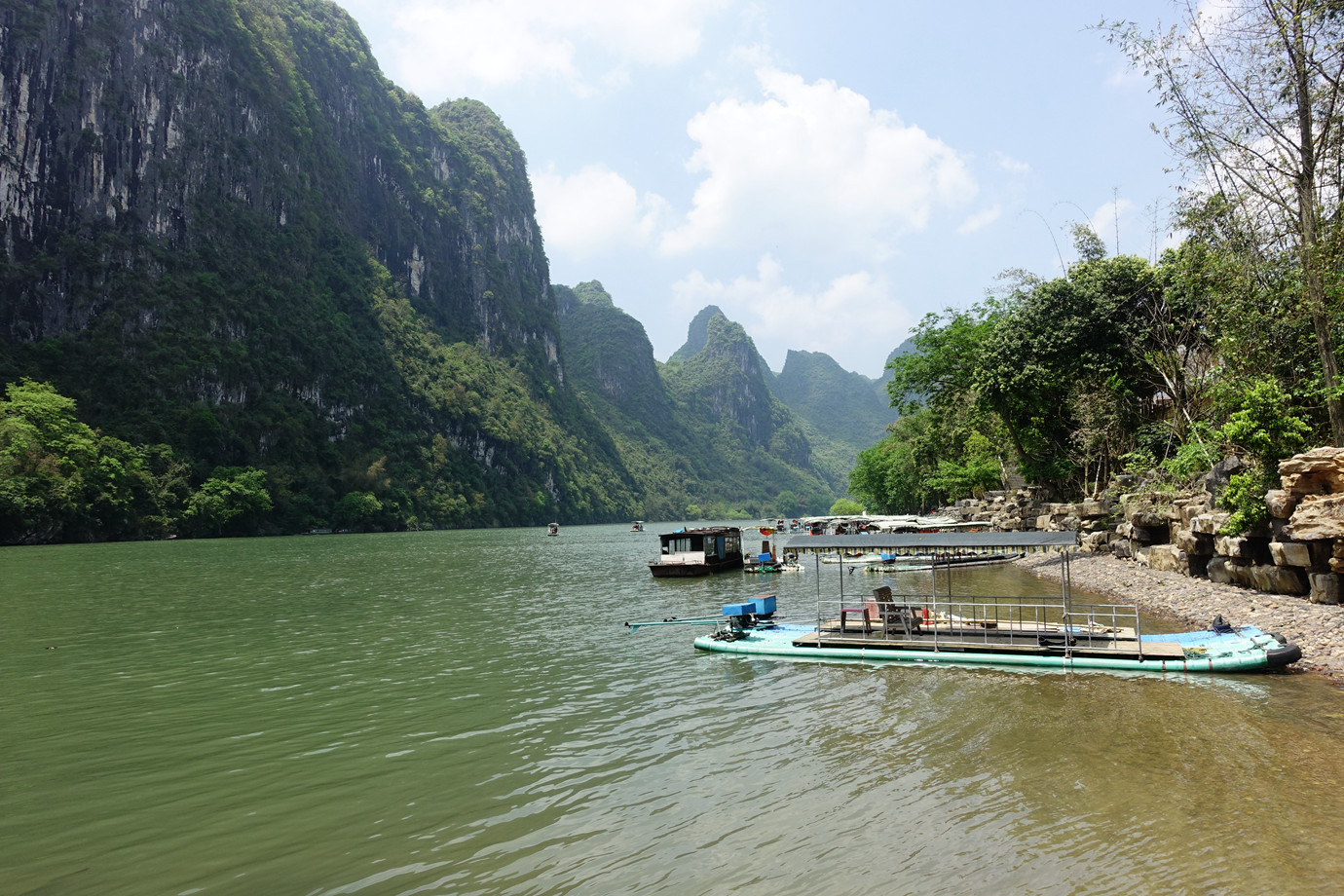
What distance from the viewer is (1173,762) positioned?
34.1ft

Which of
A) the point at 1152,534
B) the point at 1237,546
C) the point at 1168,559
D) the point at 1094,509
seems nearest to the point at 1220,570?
the point at 1237,546

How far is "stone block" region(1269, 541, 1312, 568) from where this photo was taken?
18.8 meters

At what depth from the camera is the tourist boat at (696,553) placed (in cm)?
4272

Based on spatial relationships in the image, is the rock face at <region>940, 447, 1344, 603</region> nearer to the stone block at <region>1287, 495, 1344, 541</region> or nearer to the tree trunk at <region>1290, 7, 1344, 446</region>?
the stone block at <region>1287, 495, 1344, 541</region>

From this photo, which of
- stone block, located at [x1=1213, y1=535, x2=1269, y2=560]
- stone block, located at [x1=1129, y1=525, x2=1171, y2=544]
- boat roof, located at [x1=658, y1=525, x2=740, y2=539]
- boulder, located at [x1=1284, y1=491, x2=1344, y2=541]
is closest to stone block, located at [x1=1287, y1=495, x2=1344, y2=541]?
boulder, located at [x1=1284, y1=491, x2=1344, y2=541]

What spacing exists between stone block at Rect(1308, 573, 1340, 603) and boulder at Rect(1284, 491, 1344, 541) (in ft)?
4.01

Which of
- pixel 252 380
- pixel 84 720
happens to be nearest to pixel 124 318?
pixel 252 380

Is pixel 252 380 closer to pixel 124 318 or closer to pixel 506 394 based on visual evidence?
pixel 124 318

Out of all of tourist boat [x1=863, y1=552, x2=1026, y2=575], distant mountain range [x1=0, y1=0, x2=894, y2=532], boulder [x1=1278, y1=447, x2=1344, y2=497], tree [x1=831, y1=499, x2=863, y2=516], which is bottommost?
tourist boat [x1=863, y1=552, x2=1026, y2=575]

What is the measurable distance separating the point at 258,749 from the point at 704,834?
8.10 m

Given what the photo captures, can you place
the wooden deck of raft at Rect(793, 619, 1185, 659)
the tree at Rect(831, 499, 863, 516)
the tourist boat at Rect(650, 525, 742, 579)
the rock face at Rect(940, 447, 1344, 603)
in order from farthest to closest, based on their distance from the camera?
1. the tree at Rect(831, 499, 863, 516)
2. the tourist boat at Rect(650, 525, 742, 579)
3. the rock face at Rect(940, 447, 1344, 603)
4. the wooden deck of raft at Rect(793, 619, 1185, 659)

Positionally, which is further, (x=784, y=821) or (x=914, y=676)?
(x=914, y=676)

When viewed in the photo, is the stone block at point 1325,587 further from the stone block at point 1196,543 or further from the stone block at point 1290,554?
A: the stone block at point 1196,543

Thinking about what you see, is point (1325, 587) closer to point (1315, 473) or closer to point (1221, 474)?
point (1315, 473)
